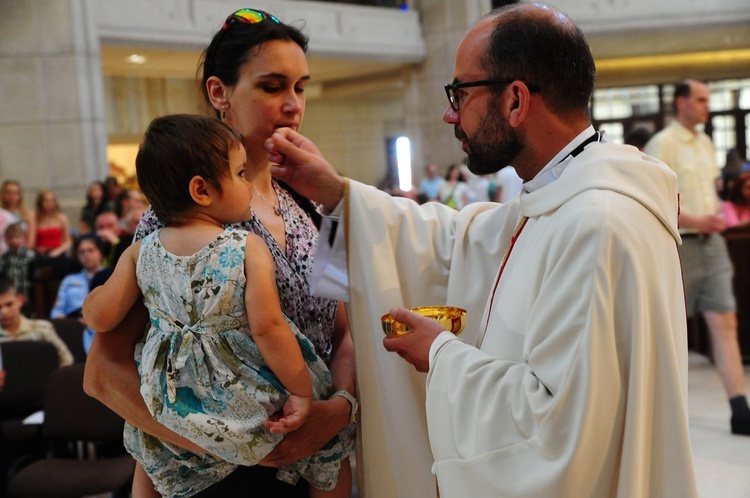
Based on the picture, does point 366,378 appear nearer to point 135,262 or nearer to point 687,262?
point 135,262

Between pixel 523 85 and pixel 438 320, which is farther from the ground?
pixel 523 85

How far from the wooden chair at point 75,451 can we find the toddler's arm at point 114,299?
2.30 meters

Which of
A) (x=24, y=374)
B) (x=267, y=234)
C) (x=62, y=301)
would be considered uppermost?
(x=267, y=234)

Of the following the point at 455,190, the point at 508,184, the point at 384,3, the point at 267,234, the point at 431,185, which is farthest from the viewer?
the point at 384,3

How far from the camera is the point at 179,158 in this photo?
1.80 m

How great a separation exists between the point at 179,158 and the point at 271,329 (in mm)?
389

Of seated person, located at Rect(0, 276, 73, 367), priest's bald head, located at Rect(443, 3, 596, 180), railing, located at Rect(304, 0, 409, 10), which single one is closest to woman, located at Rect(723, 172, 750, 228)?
seated person, located at Rect(0, 276, 73, 367)

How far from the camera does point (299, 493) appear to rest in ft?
6.42

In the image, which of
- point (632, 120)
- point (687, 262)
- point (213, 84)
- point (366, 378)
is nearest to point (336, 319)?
point (366, 378)

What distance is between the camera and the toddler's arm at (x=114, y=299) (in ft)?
6.05

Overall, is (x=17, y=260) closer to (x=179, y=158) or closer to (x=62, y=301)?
(x=62, y=301)

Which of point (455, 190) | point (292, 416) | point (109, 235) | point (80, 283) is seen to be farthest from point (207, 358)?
point (455, 190)

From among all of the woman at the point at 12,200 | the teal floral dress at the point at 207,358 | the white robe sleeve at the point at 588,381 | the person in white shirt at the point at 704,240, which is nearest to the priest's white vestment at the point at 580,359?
the white robe sleeve at the point at 588,381

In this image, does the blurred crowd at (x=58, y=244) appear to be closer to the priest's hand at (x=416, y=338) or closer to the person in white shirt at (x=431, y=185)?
the priest's hand at (x=416, y=338)
